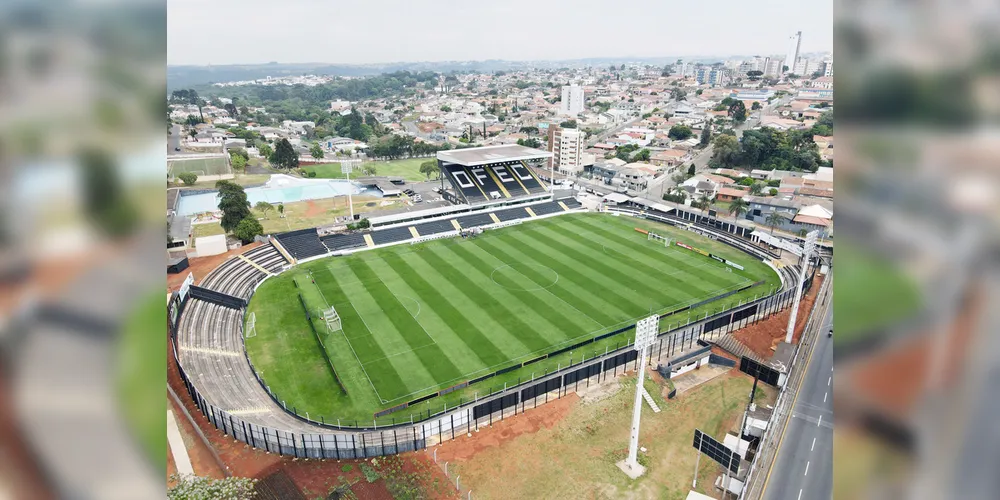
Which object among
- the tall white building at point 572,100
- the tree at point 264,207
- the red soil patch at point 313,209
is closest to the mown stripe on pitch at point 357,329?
the red soil patch at point 313,209

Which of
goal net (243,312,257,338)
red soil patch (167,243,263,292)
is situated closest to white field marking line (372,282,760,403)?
goal net (243,312,257,338)

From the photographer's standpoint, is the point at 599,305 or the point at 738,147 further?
the point at 738,147

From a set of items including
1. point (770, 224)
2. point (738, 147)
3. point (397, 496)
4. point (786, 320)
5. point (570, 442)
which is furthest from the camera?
point (738, 147)

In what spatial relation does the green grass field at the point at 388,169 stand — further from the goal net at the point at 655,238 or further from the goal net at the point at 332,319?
the goal net at the point at 332,319
